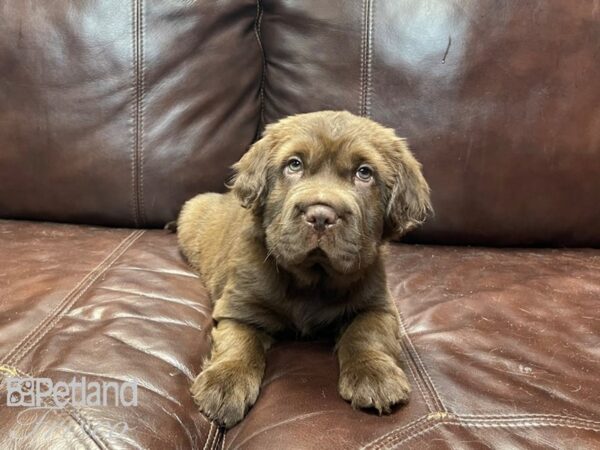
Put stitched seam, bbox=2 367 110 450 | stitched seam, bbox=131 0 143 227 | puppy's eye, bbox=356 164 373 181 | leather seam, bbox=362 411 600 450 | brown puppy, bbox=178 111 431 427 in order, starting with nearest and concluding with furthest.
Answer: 1. stitched seam, bbox=2 367 110 450
2. leather seam, bbox=362 411 600 450
3. brown puppy, bbox=178 111 431 427
4. puppy's eye, bbox=356 164 373 181
5. stitched seam, bbox=131 0 143 227

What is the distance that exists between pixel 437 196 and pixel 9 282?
5.43 ft

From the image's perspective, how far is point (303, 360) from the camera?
5.11 ft

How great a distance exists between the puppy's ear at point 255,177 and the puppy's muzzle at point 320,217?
28 cm

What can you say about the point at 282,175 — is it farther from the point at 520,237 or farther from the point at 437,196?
the point at 520,237

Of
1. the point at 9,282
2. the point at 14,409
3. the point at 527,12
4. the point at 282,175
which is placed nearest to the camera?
the point at 14,409

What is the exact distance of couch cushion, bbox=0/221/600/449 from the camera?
1.22 metres

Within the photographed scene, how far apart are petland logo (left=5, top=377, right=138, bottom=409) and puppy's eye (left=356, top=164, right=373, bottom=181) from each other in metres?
0.83

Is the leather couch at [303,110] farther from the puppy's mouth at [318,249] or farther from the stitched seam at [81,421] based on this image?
the stitched seam at [81,421]

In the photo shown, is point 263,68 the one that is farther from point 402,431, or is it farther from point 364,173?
point 402,431

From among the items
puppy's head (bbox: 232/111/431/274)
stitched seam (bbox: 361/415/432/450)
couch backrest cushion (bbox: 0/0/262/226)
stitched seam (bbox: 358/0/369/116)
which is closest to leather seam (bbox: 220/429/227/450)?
stitched seam (bbox: 361/415/432/450)

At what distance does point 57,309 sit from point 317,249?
797mm

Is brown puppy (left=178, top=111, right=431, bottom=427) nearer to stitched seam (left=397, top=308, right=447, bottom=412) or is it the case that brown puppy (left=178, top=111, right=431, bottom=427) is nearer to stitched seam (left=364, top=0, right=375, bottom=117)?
stitched seam (left=397, top=308, right=447, bottom=412)

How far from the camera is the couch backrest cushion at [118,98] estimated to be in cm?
236

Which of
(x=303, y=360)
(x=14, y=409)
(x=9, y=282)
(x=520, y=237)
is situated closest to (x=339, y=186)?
(x=303, y=360)
